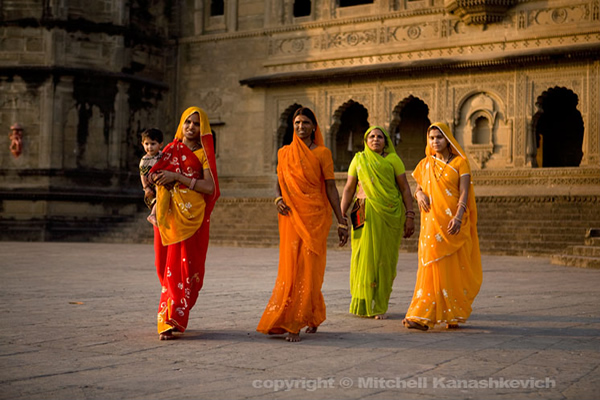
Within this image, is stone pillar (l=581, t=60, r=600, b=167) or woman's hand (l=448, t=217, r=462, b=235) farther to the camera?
stone pillar (l=581, t=60, r=600, b=167)

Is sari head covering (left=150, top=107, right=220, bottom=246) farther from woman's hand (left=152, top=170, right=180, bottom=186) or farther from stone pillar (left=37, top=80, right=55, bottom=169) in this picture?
stone pillar (left=37, top=80, right=55, bottom=169)

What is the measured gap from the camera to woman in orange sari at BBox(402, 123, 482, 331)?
5.61 metres

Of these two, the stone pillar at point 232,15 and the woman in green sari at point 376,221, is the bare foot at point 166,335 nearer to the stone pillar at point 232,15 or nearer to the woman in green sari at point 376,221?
the woman in green sari at point 376,221

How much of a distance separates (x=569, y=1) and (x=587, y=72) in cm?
173

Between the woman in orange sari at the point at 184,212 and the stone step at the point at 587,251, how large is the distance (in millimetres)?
8674

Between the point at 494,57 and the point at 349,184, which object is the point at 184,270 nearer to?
the point at 349,184

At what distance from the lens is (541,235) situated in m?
15.2

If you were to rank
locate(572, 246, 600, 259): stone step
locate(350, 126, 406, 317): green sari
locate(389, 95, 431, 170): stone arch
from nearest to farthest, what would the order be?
1. locate(350, 126, 406, 317): green sari
2. locate(572, 246, 600, 259): stone step
3. locate(389, 95, 431, 170): stone arch

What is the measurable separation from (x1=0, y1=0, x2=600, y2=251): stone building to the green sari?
10.1 meters

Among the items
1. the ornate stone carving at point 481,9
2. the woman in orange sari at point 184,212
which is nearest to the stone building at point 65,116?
the ornate stone carving at point 481,9

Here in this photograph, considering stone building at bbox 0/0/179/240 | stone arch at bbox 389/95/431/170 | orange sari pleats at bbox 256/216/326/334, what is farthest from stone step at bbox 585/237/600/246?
stone building at bbox 0/0/179/240

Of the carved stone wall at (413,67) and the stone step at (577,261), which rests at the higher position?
the carved stone wall at (413,67)

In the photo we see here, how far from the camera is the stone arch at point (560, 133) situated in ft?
71.0

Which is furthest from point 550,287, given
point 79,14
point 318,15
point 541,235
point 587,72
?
point 79,14
